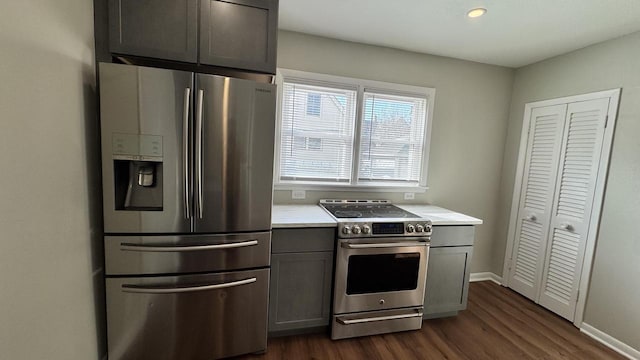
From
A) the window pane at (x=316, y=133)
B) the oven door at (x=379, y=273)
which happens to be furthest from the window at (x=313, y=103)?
the oven door at (x=379, y=273)

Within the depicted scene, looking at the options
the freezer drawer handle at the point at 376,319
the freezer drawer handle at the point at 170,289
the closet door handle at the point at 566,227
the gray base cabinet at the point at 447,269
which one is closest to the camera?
the freezer drawer handle at the point at 170,289

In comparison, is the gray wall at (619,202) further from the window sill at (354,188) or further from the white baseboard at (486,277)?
the window sill at (354,188)

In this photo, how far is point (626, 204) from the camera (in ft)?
6.80

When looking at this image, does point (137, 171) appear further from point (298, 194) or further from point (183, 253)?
point (298, 194)

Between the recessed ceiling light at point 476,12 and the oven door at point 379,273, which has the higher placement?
the recessed ceiling light at point 476,12

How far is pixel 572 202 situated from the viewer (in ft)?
7.92

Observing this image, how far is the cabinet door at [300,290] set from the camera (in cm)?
195

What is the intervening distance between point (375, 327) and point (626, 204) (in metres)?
2.19

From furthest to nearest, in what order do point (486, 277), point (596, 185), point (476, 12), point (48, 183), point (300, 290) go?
point (486, 277) → point (596, 185) → point (300, 290) → point (476, 12) → point (48, 183)

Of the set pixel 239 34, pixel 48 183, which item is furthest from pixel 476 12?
pixel 48 183

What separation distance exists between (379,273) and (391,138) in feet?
4.48

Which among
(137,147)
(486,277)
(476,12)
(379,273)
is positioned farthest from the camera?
(486,277)

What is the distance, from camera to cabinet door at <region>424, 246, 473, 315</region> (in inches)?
90.2

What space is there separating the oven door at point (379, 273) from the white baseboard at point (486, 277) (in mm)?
1346
